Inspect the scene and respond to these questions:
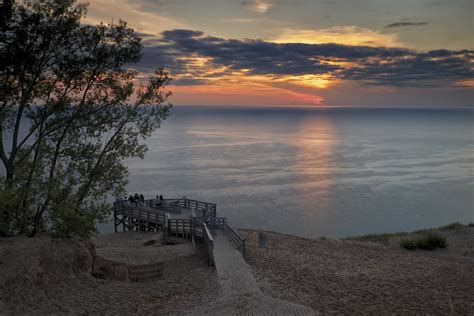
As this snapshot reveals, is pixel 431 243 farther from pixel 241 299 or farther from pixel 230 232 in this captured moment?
pixel 241 299

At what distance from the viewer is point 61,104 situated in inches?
884

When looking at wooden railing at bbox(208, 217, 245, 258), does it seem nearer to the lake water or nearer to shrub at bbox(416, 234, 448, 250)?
shrub at bbox(416, 234, 448, 250)

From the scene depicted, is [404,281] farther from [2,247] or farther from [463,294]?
[2,247]

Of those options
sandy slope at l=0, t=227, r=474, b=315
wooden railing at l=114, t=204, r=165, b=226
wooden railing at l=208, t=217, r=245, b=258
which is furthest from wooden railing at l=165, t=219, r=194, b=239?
sandy slope at l=0, t=227, r=474, b=315

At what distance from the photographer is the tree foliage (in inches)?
794

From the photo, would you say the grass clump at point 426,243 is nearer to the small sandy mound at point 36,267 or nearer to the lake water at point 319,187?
the lake water at point 319,187

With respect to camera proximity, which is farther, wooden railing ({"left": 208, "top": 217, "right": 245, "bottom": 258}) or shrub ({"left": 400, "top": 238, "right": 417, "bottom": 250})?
shrub ({"left": 400, "top": 238, "right": 417, "bottom": 250})

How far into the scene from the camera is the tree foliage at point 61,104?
20156 mm

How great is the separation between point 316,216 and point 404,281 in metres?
39.2

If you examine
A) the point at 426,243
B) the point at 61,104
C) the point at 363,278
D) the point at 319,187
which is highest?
the point at 61,104

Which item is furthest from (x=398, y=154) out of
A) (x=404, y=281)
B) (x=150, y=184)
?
(x=404, y=281)

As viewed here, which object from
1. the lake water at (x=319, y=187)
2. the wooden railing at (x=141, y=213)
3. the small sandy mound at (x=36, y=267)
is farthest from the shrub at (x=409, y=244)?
the small sandy mound at (x=36, y=267)

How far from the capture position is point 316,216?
5925 cm

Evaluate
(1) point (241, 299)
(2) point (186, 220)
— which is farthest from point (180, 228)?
(1) point (241, 299)
